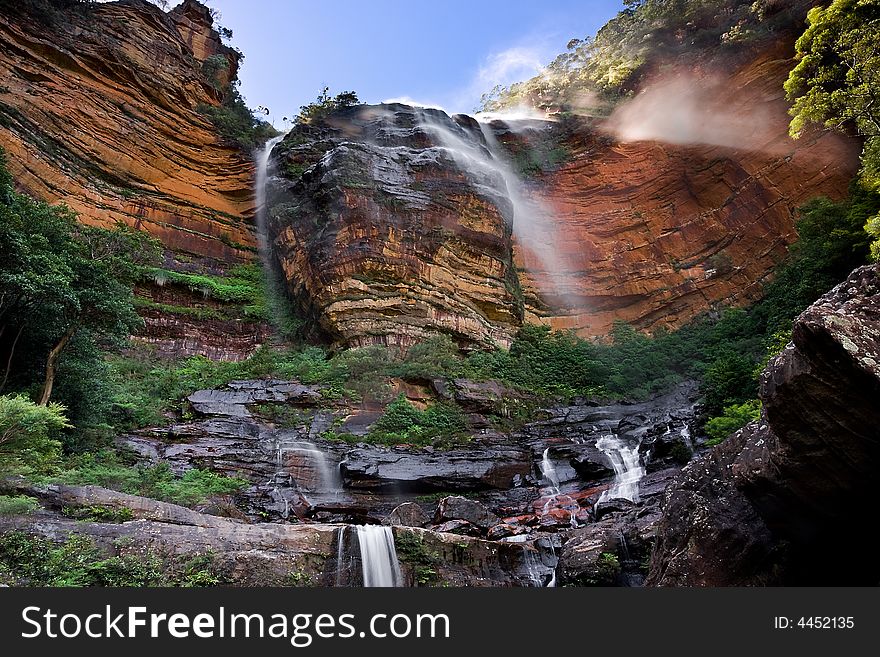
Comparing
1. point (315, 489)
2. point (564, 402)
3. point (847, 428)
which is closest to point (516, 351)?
point (564, 402)

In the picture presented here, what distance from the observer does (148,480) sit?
11.2 metres

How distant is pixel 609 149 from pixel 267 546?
30.4m

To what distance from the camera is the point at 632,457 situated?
1605cm

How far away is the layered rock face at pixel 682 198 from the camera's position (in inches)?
1040

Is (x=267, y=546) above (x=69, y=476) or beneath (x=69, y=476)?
beneath

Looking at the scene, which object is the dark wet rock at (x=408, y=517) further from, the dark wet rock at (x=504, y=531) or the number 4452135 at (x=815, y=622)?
the number 4452135 at (x=815, y=622)

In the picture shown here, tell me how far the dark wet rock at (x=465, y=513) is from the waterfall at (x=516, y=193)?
19.8 metres

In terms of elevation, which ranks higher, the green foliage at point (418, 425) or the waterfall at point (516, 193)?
the waterfall at point (516, 193)

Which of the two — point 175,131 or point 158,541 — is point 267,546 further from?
point 175,131

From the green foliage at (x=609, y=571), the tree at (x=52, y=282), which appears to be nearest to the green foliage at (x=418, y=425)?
the tree at (x=52, y=282)

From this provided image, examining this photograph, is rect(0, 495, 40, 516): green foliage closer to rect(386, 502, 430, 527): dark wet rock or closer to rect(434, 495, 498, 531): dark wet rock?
rect(386, 502, 430, 527): dark wet rock

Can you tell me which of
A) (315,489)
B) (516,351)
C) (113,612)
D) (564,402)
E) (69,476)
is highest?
(516,351)

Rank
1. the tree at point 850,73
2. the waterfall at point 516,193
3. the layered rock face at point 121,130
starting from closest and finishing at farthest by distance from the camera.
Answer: the tree at point 850,73 → the layered rock face at point 121,130 → the waterfall at point 516,193

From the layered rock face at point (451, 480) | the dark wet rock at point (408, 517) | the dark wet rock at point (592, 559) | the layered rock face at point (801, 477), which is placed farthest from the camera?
the dark wet rock at point (408, 517)
